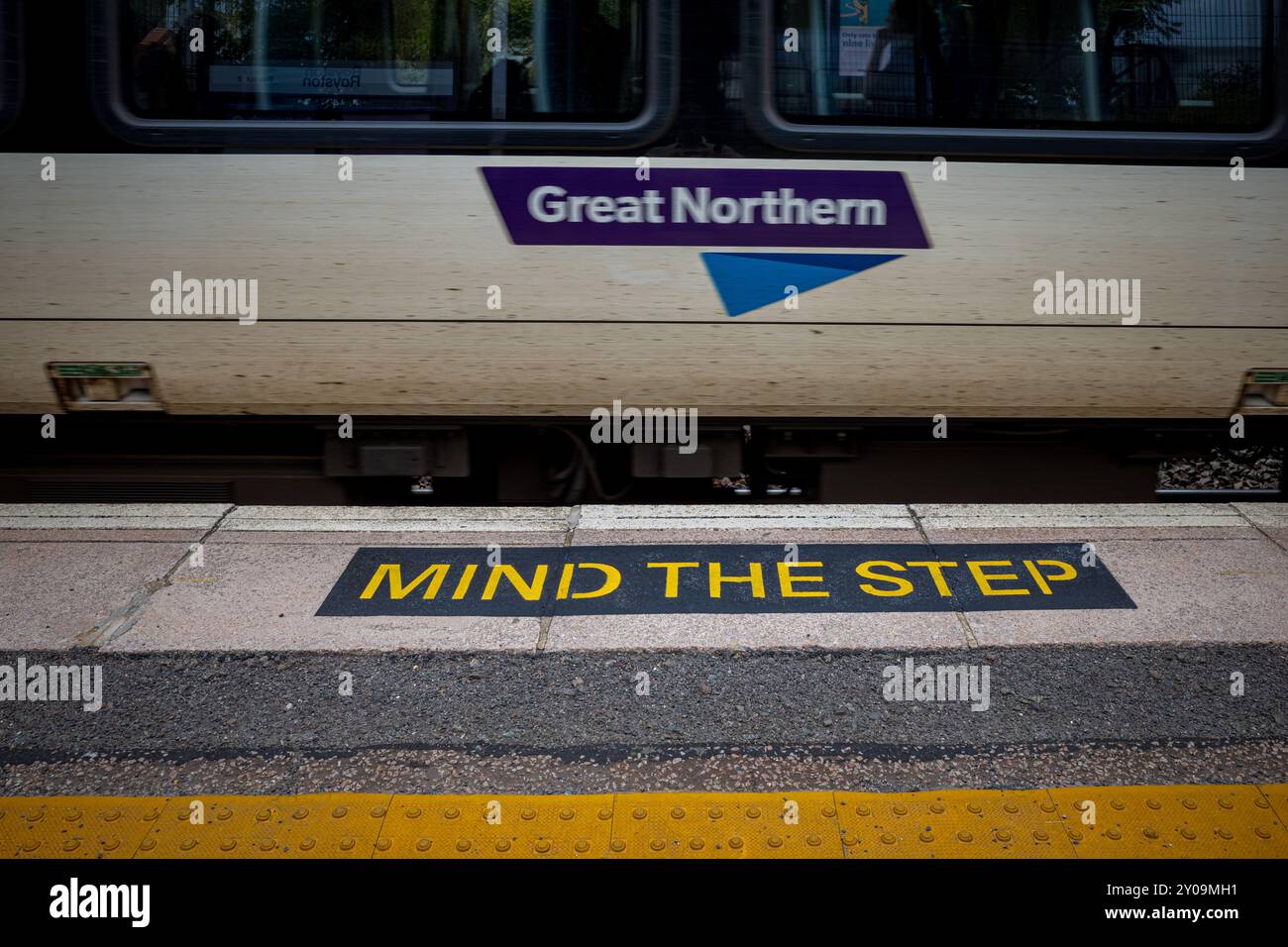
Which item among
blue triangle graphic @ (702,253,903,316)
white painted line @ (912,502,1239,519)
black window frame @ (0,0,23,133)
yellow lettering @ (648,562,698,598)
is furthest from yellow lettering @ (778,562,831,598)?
black window frame @ (0,0,23,133)

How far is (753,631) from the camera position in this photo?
12.0ft

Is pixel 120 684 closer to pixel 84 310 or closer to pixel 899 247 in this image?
pixel 84 310

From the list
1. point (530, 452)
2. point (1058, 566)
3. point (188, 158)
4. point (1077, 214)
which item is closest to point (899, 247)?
point (1077, 214)

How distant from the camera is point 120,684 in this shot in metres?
3.35

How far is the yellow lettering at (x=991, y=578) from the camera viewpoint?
3.95 meters

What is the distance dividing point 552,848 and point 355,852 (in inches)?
17.6

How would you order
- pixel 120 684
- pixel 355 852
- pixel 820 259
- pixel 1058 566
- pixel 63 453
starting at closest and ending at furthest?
pixel 355 852, pixel 120 684, pixel 1058 566, pixel 820 259, pixel 63 453

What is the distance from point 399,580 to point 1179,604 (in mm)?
2638

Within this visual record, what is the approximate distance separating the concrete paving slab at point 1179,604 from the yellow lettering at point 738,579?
0.71 m

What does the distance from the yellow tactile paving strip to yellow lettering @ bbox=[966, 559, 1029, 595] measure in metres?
1.15

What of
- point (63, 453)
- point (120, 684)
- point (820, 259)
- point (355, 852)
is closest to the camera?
point (355, 852)

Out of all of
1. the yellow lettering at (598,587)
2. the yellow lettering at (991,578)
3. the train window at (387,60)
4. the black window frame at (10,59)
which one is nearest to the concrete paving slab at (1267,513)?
the yellow lettering at (991,578)

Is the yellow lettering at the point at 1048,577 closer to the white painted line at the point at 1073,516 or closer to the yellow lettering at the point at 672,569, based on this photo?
the white painted line at the point at 1073,516
